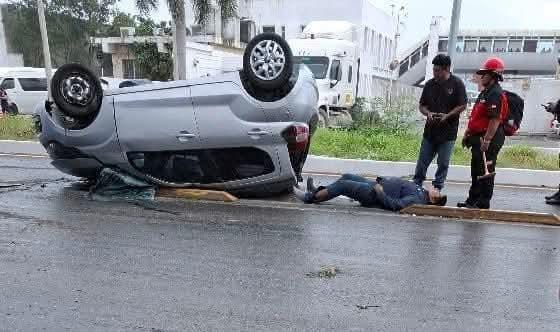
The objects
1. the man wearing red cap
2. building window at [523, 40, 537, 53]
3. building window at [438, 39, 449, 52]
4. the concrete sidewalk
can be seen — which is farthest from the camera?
A: building window at [523, 40, 537, 53]

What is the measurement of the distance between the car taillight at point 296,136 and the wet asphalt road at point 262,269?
2.49 feet

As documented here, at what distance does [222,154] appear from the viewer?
592 centimetres

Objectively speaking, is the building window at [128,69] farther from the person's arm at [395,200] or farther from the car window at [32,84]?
the person's arm at [395,200]

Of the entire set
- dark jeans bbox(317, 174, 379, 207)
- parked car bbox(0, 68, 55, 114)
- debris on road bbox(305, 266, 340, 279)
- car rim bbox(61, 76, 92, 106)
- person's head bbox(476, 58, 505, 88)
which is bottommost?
parked car bbox(0, 68, 55, 114)

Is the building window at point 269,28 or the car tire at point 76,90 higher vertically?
the building window at point 269,28

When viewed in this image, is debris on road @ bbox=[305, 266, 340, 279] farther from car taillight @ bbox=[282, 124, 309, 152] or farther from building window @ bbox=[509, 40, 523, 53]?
building window @ bbox=[509, 40, 523, 53]

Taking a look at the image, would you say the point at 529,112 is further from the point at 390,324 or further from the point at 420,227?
the point at 390,324

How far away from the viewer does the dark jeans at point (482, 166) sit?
18.9ft

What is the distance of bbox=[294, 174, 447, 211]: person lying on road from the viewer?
586cm

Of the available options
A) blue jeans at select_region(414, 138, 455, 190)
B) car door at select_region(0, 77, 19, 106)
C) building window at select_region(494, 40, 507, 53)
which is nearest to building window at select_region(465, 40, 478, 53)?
building window at select_region(494, 40, 507, 53)

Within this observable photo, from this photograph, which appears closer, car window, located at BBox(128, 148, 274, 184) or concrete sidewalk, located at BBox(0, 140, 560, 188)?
car window, located at BBox(128, 148, 274, 184)

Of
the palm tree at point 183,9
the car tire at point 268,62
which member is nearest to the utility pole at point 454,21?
the car tire at point 268,62

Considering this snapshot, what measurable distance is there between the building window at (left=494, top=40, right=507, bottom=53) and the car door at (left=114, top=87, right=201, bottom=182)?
128ft

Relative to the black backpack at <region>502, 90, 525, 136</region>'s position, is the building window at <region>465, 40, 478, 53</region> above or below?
above
